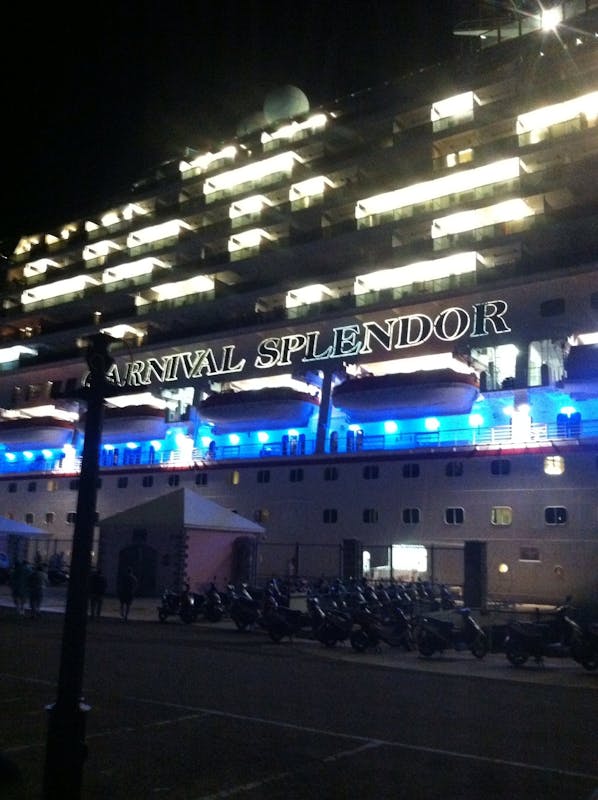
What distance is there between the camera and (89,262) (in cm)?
5688

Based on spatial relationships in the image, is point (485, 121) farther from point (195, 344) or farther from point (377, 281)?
point (195, 344)

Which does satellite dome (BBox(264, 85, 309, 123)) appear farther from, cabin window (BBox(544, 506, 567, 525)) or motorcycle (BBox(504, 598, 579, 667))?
motorcycle (BBox(504, 598, 579, 667))

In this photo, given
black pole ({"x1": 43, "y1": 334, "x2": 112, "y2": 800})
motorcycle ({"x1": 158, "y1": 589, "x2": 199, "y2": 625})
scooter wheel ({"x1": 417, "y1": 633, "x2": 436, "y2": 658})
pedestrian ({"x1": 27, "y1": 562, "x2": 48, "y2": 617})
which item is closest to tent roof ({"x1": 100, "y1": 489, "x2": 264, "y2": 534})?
motorcycle ({"x1": 158, "y1": 589, "x2": 199, "y2": 625})

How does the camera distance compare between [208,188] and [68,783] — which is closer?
[68,783]

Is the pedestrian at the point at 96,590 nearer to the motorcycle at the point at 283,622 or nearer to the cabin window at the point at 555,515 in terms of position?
the motorcycle at the point at 283,622

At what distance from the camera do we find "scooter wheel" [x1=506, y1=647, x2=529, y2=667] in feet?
48.8

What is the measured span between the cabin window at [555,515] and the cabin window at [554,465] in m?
1.46

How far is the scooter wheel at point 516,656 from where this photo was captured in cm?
1488

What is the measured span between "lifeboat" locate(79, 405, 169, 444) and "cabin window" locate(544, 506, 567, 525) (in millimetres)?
24187

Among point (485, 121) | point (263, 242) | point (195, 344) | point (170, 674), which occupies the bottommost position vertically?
point (170, 674)

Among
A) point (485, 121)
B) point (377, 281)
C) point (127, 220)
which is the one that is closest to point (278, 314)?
point (377, 281)

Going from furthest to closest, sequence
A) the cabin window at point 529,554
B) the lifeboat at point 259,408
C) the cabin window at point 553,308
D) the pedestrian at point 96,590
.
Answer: the lifeboat at point 259,408 < the cabin window at point 553,308 < the cabin window at point 529,554 < the pedestrian at point 96,590

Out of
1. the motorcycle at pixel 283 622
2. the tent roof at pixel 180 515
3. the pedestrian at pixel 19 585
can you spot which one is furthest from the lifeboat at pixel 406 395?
the pedestrian at pixel 19 585

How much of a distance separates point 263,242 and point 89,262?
17.0 metres
